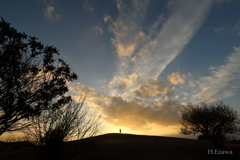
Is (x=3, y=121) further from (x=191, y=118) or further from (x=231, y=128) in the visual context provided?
(x=231, y=128)

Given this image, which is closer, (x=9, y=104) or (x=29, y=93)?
(x=9, y=104)

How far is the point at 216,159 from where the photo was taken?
15.4 m

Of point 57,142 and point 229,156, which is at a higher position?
point 57,142

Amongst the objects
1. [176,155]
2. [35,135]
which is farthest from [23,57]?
[176,155]

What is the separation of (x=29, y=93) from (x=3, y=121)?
2.01 metres

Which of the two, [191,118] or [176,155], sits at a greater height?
[191,118]

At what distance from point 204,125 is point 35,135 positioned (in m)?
19.7

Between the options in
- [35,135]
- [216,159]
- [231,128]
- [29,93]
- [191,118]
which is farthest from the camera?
[191,118]

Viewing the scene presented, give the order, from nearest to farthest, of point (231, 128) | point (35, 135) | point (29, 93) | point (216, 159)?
point (35, 135) → point (29, 93) → point (216, 159) → point (231, 128)

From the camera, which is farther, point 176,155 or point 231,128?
point 231,128

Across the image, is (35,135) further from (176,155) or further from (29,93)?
(176,155)

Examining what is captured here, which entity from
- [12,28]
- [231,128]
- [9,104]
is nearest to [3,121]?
[9,104]

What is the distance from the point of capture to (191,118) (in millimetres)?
20500

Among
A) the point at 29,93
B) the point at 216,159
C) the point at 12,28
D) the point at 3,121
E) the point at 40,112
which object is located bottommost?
the point at 216,159
